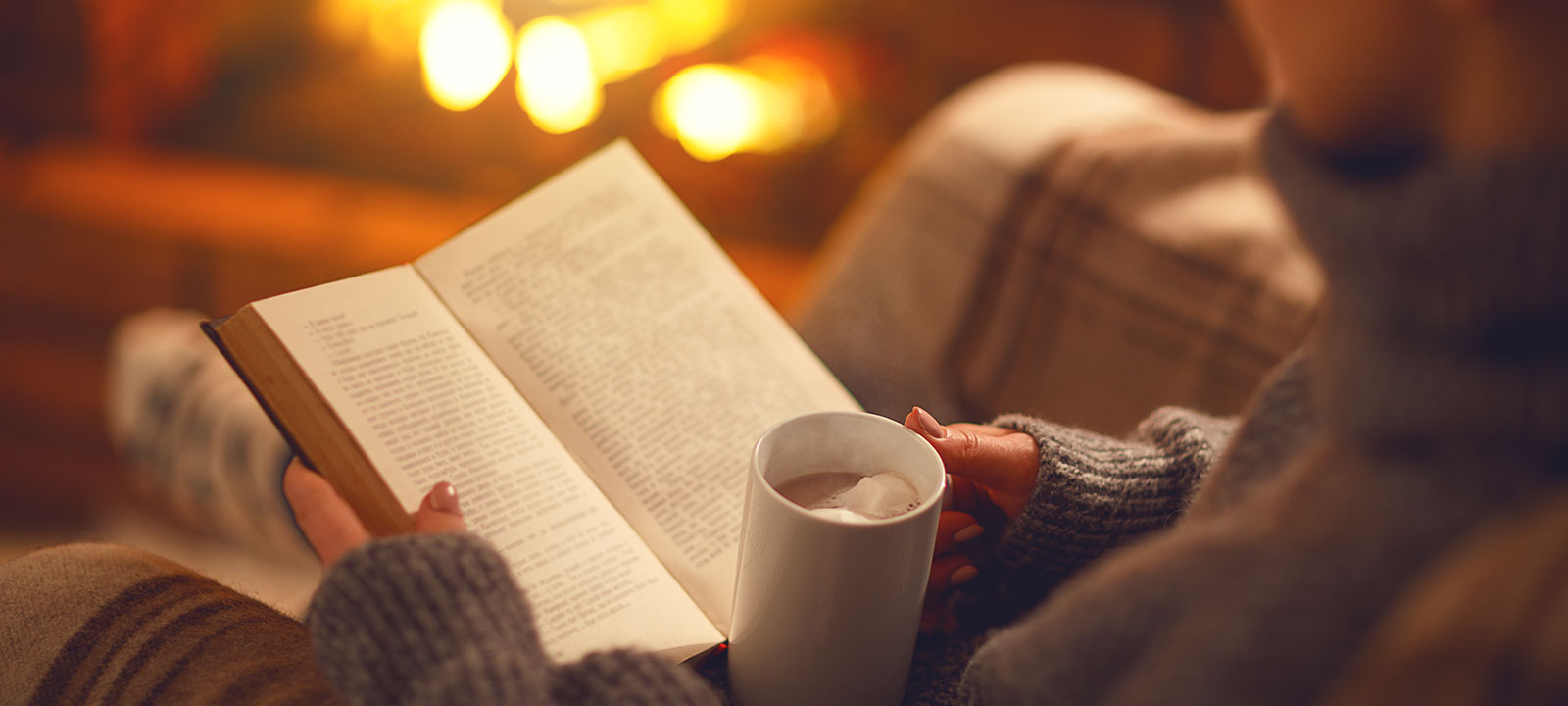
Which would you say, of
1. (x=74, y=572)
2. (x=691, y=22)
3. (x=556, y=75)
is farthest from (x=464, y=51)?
(x=74, y=572)

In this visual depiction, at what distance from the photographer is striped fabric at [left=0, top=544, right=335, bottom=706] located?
43cm

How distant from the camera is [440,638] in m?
0.38

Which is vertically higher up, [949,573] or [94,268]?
[94,268]

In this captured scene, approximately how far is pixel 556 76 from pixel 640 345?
3.27 ft

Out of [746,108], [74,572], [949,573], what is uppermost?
[746,108]

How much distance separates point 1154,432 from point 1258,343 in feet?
0.74

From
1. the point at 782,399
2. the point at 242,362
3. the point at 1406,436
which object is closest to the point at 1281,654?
the point at 1406,436

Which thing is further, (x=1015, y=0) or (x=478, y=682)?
(x=1015, y=0)

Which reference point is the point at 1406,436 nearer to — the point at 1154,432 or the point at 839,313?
the point at 1154,432

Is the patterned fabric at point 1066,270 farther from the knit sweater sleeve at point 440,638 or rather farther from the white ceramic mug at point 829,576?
the knit sweater sleeve at point 440,638

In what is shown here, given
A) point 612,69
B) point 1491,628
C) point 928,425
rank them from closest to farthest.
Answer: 1. point 1491,628
2. point 928,425
3. point 612,69

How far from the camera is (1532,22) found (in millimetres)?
271

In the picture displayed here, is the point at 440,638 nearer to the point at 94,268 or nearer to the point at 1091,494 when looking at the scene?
the point at 1091,494

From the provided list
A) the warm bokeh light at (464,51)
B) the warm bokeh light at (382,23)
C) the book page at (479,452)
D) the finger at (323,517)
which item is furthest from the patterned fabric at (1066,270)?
the warm bokeh light at (382,23)
